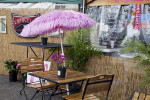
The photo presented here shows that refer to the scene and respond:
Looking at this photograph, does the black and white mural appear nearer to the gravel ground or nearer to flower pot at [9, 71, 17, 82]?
the gravel ground

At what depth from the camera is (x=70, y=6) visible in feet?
22.7

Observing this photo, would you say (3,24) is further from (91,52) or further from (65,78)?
(65,78)

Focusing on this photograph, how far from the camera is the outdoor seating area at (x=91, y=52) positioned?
4.60m

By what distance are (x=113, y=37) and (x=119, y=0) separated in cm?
90

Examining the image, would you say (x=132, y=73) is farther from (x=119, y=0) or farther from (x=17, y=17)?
(x=17, y=17)

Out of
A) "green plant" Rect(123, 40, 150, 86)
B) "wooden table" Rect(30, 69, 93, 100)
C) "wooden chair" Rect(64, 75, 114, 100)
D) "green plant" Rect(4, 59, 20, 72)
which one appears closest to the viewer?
"wooden chair" Rect(64, 75, 114, 100)

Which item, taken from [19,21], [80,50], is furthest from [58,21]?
[19,21]

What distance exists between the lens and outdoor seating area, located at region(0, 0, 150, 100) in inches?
181

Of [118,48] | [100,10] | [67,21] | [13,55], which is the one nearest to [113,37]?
[118,48]

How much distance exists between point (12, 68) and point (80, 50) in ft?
8.47

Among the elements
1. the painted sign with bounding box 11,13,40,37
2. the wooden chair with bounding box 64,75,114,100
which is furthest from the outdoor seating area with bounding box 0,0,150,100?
the painted sign with bounding box 11,13,40,37

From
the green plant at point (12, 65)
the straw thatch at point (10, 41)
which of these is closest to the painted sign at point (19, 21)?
the straw thatch at point (10, 41)

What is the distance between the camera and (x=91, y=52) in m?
6.01

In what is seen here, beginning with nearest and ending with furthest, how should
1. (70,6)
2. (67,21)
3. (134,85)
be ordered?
(67,21), (134,85), (70,6)
